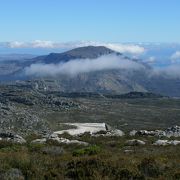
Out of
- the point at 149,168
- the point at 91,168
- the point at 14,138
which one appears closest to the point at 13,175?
the point at 91,168

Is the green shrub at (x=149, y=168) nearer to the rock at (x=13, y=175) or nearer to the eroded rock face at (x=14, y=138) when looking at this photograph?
the rock at (x=13, y=175)

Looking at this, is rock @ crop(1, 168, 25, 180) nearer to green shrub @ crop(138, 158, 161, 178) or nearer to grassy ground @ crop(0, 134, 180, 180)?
grassy ground @ crop(0, 134, 180, 180)

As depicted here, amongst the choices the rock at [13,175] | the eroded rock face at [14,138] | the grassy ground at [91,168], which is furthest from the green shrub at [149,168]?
the eroded rock face at [14,138]

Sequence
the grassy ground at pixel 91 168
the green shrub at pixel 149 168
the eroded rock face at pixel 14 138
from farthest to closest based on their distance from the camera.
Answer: the eroded rock face at pixel 14 138, the green shrub at pixel 149 168, the grassy ground at pixel 91 168

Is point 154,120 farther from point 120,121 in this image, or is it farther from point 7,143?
point 7,143

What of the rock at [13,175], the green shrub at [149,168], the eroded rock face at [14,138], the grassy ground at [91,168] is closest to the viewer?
the rock at [13,175]

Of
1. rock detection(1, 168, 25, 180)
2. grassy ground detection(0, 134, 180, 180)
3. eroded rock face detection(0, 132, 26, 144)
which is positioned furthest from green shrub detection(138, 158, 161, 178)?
eroded rock face detection(0, 132, 26, 144)

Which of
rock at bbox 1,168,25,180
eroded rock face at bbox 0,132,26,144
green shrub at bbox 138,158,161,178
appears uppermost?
A: rock at bbox 1,168,25,180

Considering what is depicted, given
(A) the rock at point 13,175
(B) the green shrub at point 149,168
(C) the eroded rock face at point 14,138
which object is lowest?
(C) the eroded rock face at point 14,138

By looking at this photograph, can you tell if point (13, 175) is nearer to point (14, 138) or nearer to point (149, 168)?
point (149, 168)

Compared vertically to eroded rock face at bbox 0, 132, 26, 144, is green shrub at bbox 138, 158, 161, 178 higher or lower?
higher

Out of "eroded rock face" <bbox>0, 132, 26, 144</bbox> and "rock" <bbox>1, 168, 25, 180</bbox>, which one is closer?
"rock" <bbox>1, 168, 25, 180</bbox>

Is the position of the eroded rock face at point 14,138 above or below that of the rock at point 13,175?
below

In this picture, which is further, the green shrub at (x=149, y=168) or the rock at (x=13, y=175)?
the green shrub at (x=149, y=168)
